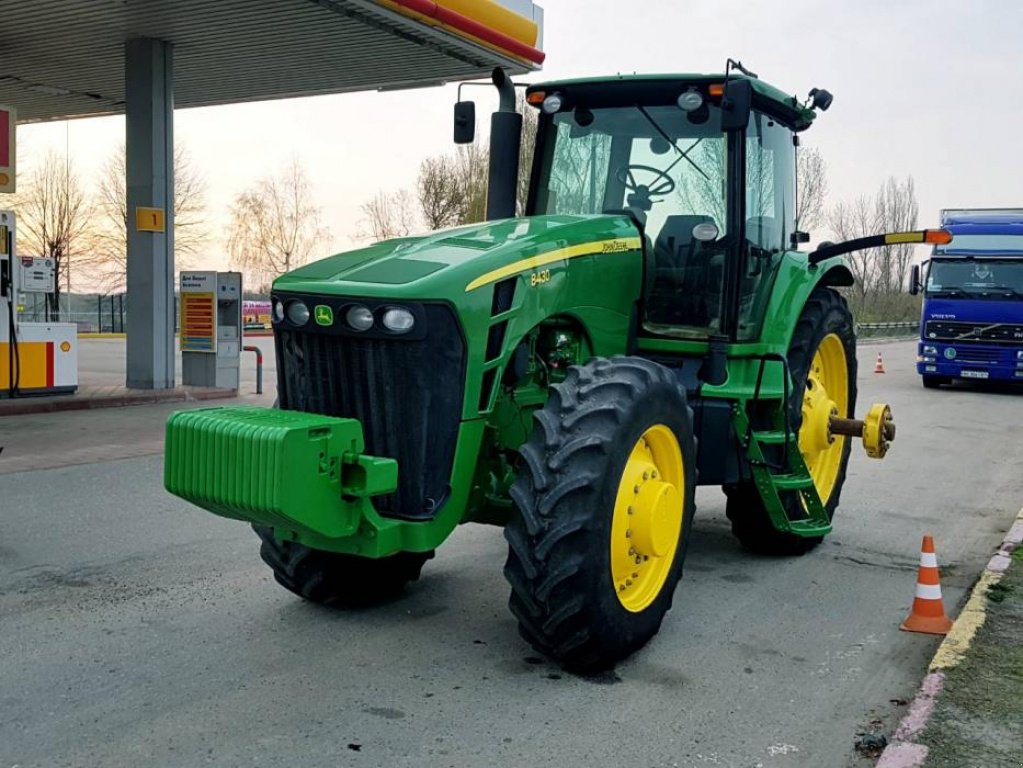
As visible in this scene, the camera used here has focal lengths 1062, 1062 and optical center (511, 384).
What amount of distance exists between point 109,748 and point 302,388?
165 centimetres

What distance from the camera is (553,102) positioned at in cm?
608

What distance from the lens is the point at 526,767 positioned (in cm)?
368

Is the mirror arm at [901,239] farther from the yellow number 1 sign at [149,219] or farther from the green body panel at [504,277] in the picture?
the yellow number 1 sign at [149,219]

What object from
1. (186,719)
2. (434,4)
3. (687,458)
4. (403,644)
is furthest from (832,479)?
(434,4)

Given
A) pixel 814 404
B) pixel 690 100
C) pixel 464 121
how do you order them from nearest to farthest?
1. pixel 690 100
2. pixel 464 121
3. pixel 814 404

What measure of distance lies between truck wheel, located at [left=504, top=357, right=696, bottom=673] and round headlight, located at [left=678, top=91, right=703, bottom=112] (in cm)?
167

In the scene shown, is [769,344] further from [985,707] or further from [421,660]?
[421,660]

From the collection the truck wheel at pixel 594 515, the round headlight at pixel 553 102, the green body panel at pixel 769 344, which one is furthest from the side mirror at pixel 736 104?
the truck wheel at pixel 594 515

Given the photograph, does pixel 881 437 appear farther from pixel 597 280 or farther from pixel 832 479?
pixel 597 280

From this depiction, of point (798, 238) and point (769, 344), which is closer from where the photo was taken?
point (769, 344)

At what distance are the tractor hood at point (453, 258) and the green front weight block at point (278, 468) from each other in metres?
0.59

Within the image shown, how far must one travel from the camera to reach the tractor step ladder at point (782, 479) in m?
5.86

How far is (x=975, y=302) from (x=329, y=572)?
16818 millimetres

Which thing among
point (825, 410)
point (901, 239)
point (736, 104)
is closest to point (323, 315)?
point (736, 104)
